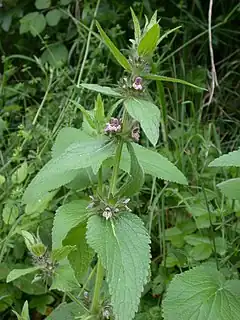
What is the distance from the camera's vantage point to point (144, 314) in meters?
1.45

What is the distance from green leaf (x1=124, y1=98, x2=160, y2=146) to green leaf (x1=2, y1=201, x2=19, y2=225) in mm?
729

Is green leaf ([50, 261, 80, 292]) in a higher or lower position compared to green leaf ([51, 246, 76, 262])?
lower

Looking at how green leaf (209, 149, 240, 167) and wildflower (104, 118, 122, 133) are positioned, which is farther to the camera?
green leaf (209, 149, 240, 167)

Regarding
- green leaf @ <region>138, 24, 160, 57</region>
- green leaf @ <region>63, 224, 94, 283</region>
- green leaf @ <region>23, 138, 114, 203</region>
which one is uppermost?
green leaf @ <region>138, 24, 160, 57</region>

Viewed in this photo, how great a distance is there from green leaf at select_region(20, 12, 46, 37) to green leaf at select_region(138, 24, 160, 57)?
4.91 ft

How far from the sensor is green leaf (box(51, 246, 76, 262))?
3.68ft

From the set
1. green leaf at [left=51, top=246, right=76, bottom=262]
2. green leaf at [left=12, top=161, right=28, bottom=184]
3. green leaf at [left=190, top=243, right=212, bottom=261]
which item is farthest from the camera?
green leaf at [left=12, top=161, right=28, bottom=184]

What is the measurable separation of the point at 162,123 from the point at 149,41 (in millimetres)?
946

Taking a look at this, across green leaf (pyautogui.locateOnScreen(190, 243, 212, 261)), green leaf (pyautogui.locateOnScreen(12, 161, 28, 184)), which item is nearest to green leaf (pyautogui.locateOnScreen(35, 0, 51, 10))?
green leaf (pyautogui.locateOnScreen(12, 161, 28, 184))

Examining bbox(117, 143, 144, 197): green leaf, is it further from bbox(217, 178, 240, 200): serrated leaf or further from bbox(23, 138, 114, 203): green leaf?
bbox(217, 178, 240, 200): serrated leaf

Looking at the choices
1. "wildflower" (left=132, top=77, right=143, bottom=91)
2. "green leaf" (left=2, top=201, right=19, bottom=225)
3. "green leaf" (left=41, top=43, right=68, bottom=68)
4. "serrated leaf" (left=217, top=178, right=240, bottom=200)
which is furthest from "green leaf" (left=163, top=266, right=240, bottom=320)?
"green leaf" (left=41, top=43, right=68, bottom=68)

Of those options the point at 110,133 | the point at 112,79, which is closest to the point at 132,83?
the point at 110,133

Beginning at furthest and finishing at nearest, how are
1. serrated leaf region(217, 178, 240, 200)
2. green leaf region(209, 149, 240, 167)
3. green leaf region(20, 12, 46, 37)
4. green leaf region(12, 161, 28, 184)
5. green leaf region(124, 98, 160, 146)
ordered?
green leaf region(20, 12, 46, 37) < green leaf region(12, 161, 28, 184) < serrated leaf region(217, 178, 240, 200) < green leaf region(209, 149, 240, 167) < green leaf region(124, 98, 160, 146)

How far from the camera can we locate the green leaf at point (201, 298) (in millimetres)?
1219
